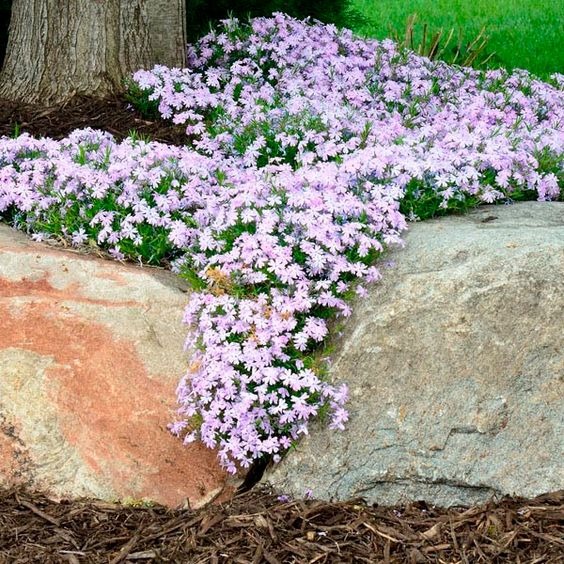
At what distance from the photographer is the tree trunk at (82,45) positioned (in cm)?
649

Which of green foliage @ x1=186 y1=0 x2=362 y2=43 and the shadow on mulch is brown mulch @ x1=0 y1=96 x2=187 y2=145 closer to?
green foliage @ x1=186 y1=0 x2=362 y2=43

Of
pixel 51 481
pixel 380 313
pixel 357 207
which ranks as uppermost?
pixel 357 207

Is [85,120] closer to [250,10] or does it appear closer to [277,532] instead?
[250,10]

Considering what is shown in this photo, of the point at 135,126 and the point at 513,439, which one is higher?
the point at 135,126

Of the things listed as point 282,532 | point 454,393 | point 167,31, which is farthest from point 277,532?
point 167,31

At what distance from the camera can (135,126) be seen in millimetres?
6293

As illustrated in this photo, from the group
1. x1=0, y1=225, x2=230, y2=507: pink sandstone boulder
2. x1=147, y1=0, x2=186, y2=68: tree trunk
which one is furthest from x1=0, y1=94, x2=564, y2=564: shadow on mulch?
x1=147, y1=0, x2=186, y2=68: tree trunk

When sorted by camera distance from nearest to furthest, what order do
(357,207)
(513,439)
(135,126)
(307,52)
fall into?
(513,439), (357,207), (135,126), (307,52)

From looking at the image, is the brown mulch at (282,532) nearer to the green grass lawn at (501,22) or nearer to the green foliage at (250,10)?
the green foliage at (250,10)

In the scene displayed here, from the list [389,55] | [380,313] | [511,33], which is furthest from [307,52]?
[511,33]

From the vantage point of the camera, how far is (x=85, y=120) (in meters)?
6.29

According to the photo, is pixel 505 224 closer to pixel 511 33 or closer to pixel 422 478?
pixel 422 478

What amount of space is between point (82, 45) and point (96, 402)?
3.34m

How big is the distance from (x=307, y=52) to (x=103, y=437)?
3.93m
